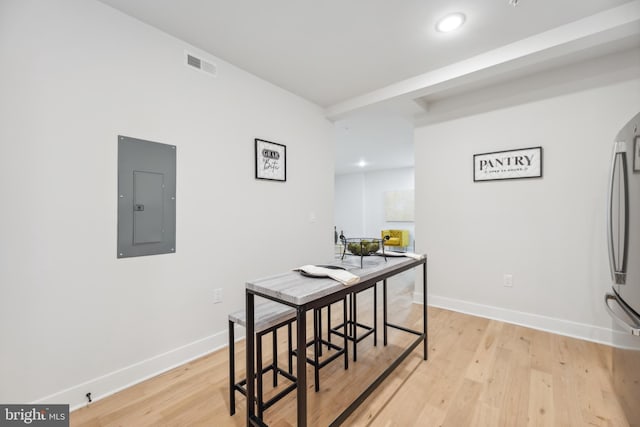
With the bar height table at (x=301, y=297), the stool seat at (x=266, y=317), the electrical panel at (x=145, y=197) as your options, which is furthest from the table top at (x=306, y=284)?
the electrical panel at (x=145, y=197)

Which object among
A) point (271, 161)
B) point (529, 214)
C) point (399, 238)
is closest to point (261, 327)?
point (271, 161)

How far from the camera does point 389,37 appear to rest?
2.09 metres

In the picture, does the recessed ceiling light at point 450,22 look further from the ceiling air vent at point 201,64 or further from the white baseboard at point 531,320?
the white baseboard at point 531,320

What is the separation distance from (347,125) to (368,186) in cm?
504

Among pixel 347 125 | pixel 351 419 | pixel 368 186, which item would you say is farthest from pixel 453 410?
pixel 368 186

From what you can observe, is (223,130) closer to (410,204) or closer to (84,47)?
(84,47)

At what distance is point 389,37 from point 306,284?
1.98m

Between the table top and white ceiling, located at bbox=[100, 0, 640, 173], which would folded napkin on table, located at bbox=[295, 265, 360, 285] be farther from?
white ceiling, located at bbox=[100, 0, 640, 173]

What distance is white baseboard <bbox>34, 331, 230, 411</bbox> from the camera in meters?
1.60

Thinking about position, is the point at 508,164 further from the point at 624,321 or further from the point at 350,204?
the point at 350,204

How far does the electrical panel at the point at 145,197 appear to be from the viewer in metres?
1.80

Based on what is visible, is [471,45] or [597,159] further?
[597,159]

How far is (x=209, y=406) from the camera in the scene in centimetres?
162

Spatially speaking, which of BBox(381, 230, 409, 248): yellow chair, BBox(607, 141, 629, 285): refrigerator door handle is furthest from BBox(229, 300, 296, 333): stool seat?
BBox(381, 230, 409, 248): yellow chair
